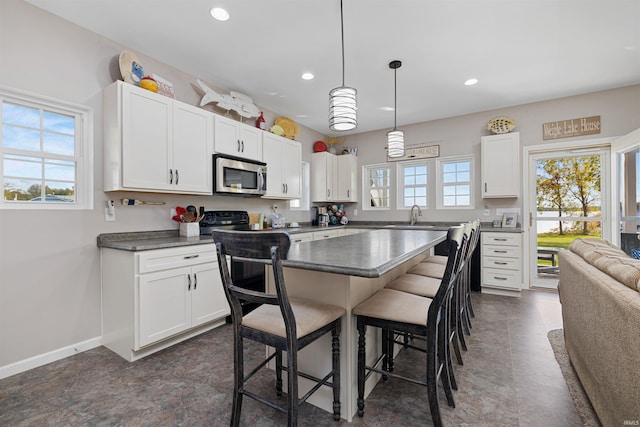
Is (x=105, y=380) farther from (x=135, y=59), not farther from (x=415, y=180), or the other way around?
(x=415, y=180)

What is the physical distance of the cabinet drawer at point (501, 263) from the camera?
385 centimetres

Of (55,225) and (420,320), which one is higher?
(55,225)

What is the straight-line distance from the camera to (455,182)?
15.8 feet

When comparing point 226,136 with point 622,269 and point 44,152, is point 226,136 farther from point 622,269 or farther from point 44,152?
point 622,269

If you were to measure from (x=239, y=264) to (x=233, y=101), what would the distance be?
80.0 inches

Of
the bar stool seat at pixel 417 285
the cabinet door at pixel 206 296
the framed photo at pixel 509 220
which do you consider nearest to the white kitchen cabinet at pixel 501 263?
the framed photo at pixel 509 220

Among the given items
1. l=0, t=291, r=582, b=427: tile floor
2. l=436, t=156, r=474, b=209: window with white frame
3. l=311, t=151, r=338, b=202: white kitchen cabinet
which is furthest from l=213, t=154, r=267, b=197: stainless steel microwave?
l=436, t=156, r=474, b=209: window with white frame

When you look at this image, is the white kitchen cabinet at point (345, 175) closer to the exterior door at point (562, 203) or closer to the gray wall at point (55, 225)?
the exterior door at point (562, 203)

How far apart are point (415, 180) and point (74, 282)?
4817 mm

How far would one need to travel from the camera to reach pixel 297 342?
125 centimetres

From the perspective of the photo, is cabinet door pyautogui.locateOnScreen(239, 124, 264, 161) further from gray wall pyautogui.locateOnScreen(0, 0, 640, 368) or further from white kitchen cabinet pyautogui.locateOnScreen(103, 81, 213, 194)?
gray wall pyautogui.locateOnScreen(0, 0, 640, 368)

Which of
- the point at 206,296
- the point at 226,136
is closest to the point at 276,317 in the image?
the point at 206,296

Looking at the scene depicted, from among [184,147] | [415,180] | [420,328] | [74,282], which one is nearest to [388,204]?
[415,180]

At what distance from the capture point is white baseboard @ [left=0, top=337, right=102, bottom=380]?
6.68 feet
